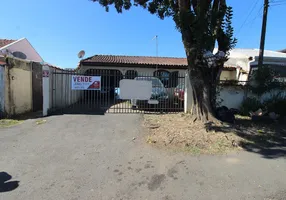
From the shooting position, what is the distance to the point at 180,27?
6461mm

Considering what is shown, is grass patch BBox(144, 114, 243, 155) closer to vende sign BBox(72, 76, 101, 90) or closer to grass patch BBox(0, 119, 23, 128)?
→ vende sign BBox(72, 76, 101, 90)

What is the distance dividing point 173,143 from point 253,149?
2.07 meters

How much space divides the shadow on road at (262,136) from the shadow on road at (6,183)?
5157mm

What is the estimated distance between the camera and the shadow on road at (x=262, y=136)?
5.04 metres

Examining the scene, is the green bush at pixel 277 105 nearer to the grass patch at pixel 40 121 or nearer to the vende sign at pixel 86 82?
the vende sign at pixel 86 82

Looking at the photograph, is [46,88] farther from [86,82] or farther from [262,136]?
[262,136]

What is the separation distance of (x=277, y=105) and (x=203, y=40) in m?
5.09

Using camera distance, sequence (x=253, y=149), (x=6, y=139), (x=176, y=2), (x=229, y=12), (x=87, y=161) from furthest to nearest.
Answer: (x=176, y=2) < (x=229, y=12) < (x=6, y=139) < (x=253, y=149) < (x=87, y=161)

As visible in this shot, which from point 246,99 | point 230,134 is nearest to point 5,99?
point 230,134

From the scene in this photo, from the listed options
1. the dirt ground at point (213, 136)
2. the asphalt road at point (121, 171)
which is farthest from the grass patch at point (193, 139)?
the asphalt road at point (121, 171)

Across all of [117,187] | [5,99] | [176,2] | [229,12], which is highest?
[176,2]

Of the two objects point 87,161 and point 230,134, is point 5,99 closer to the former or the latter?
point 87,161

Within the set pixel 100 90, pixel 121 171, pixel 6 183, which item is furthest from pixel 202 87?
pixel 6 183

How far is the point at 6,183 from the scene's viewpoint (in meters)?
3.32
